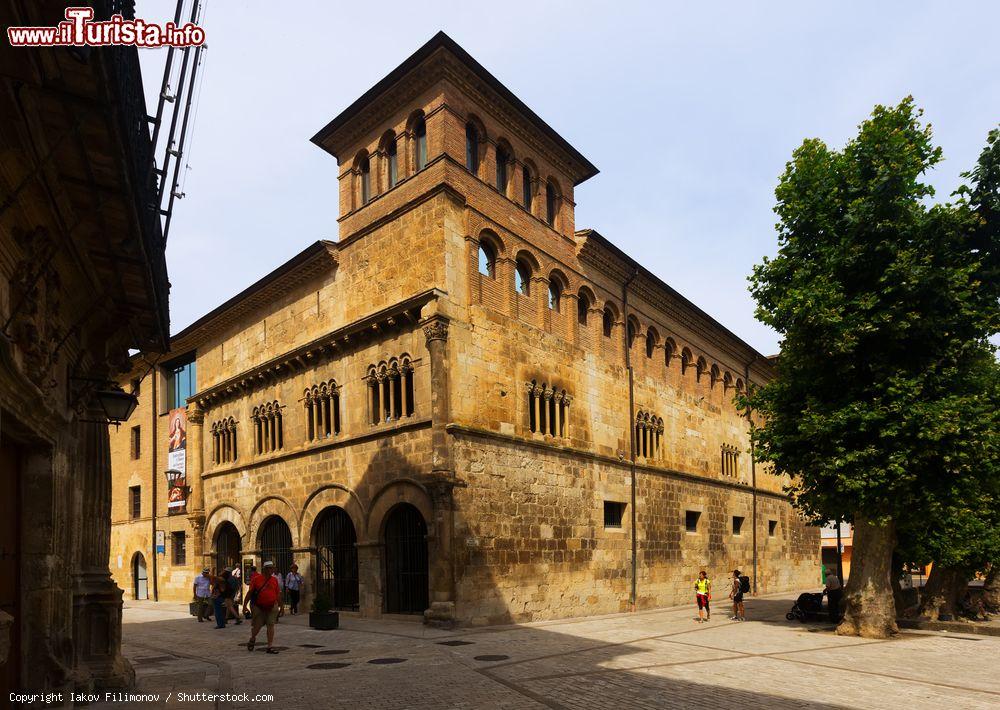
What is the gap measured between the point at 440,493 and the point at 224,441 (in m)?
12.4

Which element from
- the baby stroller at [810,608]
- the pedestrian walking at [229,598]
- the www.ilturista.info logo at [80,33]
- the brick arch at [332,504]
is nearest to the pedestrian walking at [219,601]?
the pedestrian walking at [229,598]

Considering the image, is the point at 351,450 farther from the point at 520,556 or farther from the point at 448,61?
the point at 448,61

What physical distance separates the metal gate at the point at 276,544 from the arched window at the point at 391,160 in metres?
10.8

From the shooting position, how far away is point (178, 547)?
1155 inches

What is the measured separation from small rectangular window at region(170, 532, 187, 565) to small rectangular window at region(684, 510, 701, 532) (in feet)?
63.1

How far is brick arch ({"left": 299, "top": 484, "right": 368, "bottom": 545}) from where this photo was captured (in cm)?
1948

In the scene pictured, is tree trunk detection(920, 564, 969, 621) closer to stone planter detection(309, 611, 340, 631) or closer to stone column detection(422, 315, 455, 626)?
stone column detection(422, 315, 455, 626)

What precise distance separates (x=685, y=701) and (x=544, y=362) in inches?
512

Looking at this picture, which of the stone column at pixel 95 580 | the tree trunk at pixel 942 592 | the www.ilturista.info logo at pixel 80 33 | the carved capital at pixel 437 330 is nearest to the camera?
the www.ilturista.info logo at pixel 80 33

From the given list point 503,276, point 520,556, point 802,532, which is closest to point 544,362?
point 503,276

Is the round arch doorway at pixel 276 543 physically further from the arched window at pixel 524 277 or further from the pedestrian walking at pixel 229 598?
the arched window at pixel 524 277

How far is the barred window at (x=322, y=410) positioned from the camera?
21312mm

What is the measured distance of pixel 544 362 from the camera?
2150cm

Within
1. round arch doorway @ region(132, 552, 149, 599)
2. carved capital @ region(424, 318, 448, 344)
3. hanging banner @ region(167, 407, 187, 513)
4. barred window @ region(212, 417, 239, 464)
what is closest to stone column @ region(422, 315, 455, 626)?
carved capital @ region(424, 318, 448, 344)
